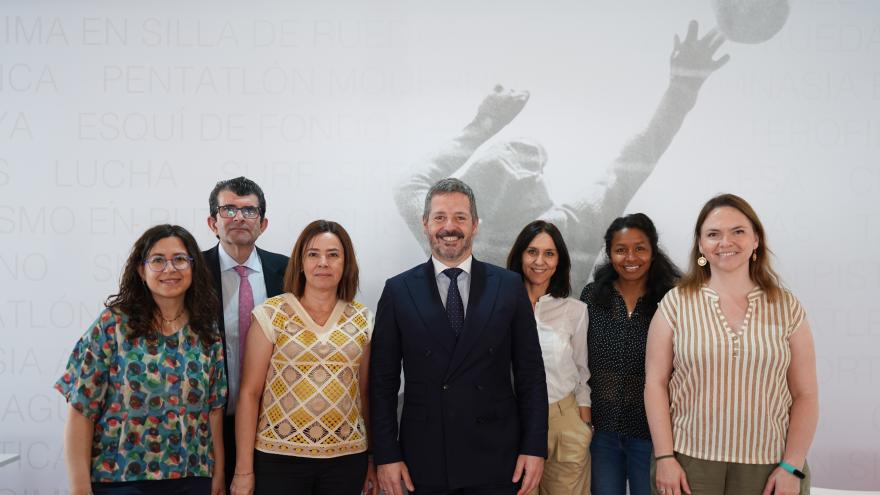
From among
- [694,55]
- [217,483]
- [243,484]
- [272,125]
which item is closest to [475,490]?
[243,484]

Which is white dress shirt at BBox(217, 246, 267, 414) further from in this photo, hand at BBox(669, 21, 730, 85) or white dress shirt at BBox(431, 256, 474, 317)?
hand at BBox(669, 21, 730, 85)

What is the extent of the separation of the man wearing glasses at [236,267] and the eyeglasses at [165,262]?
39 centimetres

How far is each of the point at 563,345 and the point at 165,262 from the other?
5.58ft

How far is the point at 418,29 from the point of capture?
3.30m

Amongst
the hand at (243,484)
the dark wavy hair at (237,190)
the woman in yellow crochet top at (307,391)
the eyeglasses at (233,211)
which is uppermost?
the dark wavy hair at (237,190)

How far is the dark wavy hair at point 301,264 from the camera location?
7.71 feet

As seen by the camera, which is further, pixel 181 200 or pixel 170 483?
pixel 181 200

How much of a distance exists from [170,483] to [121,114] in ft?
7.19

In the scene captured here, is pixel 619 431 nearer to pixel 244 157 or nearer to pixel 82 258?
pixel 244 157

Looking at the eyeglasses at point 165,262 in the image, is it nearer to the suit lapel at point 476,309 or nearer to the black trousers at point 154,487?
the black trousers at point 154,487

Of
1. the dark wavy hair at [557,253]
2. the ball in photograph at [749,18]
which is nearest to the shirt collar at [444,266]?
the dark wavy hair at [557,253]

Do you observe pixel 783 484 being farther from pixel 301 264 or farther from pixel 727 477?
pixel 301 264

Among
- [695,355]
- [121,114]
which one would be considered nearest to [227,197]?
[121,114]

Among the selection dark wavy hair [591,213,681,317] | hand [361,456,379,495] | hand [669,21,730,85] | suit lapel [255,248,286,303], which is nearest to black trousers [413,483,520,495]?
hand [361,456,379,495]
